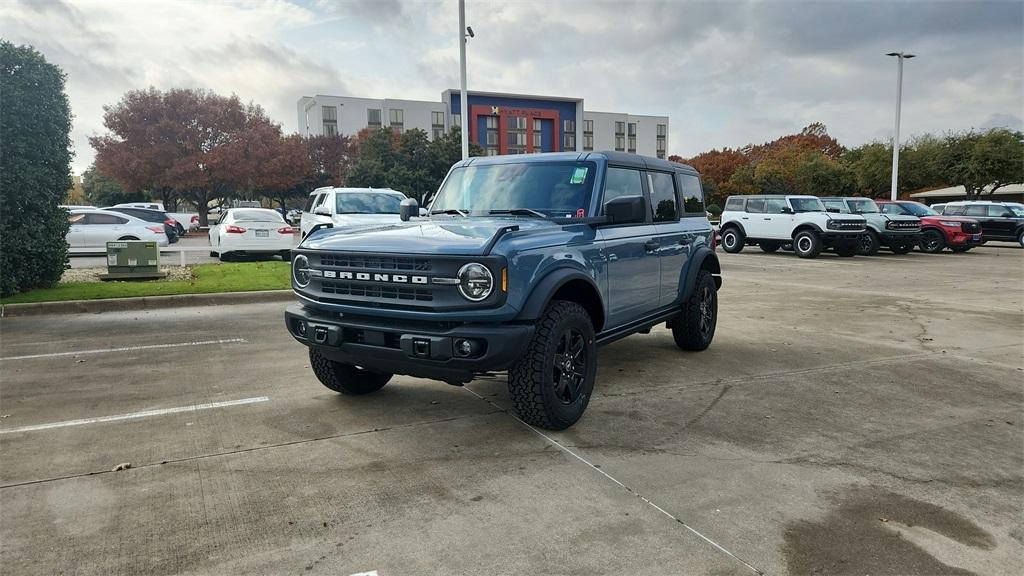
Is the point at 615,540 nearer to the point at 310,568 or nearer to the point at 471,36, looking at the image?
the point at 310,568

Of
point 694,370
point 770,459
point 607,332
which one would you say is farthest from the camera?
point 694,370

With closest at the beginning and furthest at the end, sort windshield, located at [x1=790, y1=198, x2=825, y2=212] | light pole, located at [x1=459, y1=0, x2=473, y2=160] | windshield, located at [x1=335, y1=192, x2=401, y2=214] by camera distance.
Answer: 1. windshield, located at [x1=335, y1=192, x2=401, y2=214]
2. light pole, located at [x1=459, y1=0, x2=473, y2=160]
3. windshield, located at [x1=790, y1=198, x2=825, y2=212]

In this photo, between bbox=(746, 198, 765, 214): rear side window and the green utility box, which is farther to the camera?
bbox=(746, 198, 765, 214): rear side window

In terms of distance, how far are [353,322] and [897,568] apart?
129 inches

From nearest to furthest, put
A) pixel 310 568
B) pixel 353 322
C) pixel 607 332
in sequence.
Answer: pixel 310 568, pixel 353 322, pixel 607 332

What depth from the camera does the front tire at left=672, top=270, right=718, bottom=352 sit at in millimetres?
6840

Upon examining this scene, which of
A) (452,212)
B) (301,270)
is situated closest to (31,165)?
(301,270)

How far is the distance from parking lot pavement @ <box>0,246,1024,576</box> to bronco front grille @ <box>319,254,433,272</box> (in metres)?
1.15

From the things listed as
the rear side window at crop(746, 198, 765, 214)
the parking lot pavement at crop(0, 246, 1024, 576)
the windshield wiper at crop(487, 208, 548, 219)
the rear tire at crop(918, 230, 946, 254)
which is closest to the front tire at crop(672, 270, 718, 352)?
the parking lot pavement at crop(0, 246, 1024, 576)

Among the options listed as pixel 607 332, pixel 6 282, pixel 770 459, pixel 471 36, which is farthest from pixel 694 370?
pixel 471 36

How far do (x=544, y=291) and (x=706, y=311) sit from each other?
11.5ft

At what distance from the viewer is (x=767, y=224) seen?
2231 cm

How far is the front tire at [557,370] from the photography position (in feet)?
14.0

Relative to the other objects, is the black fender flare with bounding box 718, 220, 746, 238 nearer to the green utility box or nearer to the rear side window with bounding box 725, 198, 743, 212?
the rear side window with bounding box 725, 198, 743, 212
